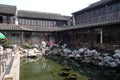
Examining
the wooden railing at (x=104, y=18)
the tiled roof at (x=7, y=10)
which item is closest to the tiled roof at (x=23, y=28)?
the tiled roof at (x=7, y=10)

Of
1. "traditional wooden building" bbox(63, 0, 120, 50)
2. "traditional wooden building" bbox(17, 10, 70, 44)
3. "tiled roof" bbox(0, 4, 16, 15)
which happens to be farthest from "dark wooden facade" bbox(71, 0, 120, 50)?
"tiled roof" bbox(0, 4, 16, 15)

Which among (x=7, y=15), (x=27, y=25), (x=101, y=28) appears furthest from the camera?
(x=27, y=25)

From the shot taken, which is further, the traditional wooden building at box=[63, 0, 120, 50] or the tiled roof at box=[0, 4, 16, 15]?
the tiled roof at box=[0, 4, 16, 15]

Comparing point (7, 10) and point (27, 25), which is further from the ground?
point (7, 10)

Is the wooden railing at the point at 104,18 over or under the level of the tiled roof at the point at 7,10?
under

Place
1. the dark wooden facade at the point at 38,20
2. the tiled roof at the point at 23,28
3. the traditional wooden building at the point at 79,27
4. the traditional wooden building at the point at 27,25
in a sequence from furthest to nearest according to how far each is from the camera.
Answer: the dark wooden facade at the point at 38,20 < the traditional wooden building at the point at 27,25 < the tiled roof at the point at 23,28 < the traditional wooden building at the point at 79,27

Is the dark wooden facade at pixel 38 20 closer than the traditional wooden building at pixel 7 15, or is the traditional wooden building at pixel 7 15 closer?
the traditional wooden building at pixel 7 15

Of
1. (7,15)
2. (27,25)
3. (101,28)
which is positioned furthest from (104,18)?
(7,15)

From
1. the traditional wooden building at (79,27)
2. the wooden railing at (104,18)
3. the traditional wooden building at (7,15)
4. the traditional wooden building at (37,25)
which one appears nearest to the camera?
the traditional wooden building at (79,27)

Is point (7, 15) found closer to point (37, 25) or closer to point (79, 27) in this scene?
point (37, 25)

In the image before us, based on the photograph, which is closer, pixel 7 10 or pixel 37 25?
pixel 7 10

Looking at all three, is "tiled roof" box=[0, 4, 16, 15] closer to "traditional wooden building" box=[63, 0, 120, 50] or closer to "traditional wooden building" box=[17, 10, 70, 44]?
"traditional wooden building" box=[17, 10, 70, 44]

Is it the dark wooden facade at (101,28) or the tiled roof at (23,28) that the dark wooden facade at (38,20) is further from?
the dark wooden facade at (101,28)

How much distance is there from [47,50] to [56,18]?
390 inches
